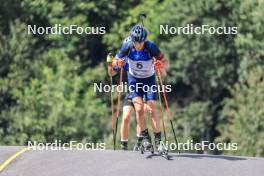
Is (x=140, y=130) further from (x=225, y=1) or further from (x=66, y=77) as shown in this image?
(x=225, y=1)

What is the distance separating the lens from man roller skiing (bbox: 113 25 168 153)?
17.2 metres

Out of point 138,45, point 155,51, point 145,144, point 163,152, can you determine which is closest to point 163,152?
point 163,152

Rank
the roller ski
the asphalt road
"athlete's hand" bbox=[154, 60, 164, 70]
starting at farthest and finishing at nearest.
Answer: "athlete's hand" bbox=[154, 60, 164, 70], the roller ski, the asphalt road

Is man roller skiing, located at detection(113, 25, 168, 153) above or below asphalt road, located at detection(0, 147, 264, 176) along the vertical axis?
above

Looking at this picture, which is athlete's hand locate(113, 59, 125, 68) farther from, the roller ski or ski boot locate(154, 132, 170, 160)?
the roller ski

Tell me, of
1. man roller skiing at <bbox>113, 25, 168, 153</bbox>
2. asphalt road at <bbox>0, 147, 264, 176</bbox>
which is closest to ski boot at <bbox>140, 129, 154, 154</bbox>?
man roller skiing at <bbox>113, 25, 168, 153</bbox>

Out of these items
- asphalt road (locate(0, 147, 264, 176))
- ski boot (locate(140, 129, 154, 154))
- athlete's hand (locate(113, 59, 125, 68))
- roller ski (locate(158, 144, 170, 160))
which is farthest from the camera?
ski boot (locate(140, 129, 154, 154))

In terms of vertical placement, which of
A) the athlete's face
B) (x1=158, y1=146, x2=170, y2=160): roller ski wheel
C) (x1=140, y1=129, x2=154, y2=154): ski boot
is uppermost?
the athlete's face

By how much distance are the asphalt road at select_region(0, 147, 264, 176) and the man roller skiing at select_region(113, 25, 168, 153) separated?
85 cm

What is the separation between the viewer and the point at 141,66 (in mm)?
17406

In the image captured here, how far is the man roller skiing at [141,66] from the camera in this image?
17188 mm

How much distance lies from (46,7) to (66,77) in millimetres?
4623

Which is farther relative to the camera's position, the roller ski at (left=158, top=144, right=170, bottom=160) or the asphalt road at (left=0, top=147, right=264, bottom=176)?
the roller ski at (left=158, top=144, right=170, bottom=160)

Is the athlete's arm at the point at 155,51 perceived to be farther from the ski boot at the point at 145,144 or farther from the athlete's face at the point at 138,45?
the ski boot at the point at 145,144
